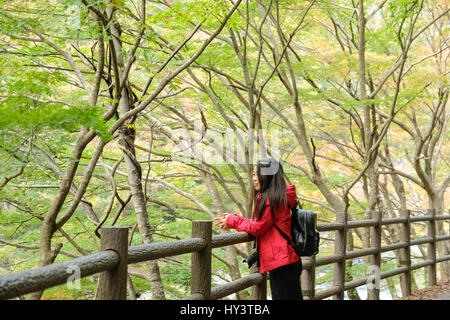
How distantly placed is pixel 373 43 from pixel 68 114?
781cm

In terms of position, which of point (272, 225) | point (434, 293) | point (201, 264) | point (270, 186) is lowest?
point (434, 293)

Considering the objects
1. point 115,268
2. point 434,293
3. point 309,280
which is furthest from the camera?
point 434,293

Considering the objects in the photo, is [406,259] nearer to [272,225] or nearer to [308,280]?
[308,280]

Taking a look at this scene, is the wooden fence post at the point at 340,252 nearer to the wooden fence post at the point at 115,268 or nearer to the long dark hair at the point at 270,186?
the long dark hair at the point at 270,186

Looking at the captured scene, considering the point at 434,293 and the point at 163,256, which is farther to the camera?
the point at 434,293

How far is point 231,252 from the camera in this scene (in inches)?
358

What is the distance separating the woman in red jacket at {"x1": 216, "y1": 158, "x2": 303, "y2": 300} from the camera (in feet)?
10.3

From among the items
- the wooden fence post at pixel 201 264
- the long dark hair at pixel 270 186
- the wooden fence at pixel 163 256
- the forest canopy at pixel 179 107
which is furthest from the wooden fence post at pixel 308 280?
the forest canopy at pixel 179 107

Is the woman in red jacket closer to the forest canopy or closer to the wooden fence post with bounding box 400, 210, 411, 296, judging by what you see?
the forest canopy

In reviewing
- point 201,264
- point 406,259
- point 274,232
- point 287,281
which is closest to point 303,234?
point 274,232

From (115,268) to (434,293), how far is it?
5.77 meters

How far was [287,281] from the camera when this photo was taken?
327 cm

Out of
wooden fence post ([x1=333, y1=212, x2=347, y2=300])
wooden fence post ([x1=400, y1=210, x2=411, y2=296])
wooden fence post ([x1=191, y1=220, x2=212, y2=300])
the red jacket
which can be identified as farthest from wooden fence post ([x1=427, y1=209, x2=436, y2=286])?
wooden fence post ([x1=191, y1=220, x2=212, y2=300])
